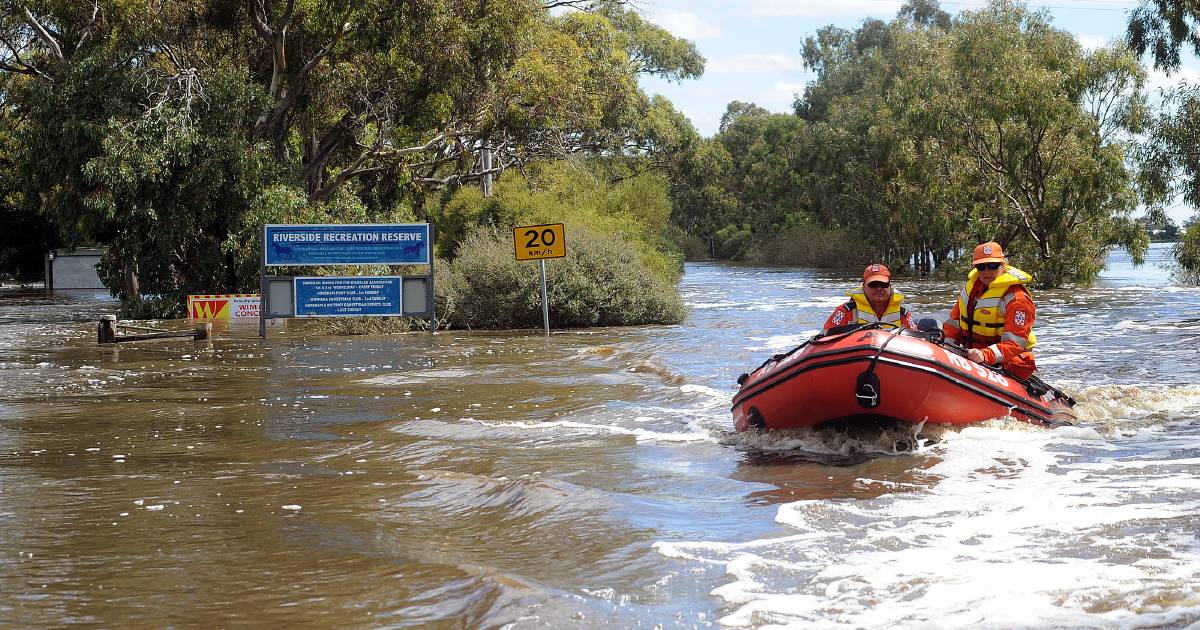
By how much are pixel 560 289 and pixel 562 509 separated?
16.5 metres

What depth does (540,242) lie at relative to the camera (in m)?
21.9

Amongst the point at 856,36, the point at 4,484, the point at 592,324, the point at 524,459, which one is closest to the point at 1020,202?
the point at 592,324

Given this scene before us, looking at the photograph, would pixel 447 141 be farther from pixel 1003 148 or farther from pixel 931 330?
Answer: pixel 931 330

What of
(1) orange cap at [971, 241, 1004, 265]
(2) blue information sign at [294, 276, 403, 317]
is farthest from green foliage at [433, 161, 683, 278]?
(1) orange cap at [971, 241, 1004, 265]

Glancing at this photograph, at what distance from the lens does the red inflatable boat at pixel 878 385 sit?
974 centimetres

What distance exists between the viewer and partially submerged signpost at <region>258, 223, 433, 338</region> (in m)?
22.5

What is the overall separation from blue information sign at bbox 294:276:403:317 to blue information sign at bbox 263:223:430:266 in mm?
409

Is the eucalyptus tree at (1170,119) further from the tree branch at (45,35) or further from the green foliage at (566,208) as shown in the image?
the tree branch at (45,35)

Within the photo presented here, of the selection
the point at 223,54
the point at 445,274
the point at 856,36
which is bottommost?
the point at 445,274

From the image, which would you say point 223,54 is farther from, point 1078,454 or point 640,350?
point 1078,454

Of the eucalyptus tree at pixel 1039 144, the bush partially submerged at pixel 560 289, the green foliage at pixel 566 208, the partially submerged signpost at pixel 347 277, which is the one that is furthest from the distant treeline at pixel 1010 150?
the partially submerged signpost at pixel 347 277

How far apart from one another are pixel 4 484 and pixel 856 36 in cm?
9236

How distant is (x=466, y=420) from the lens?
469 inches

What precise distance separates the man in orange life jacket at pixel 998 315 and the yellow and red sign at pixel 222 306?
1858 cm
